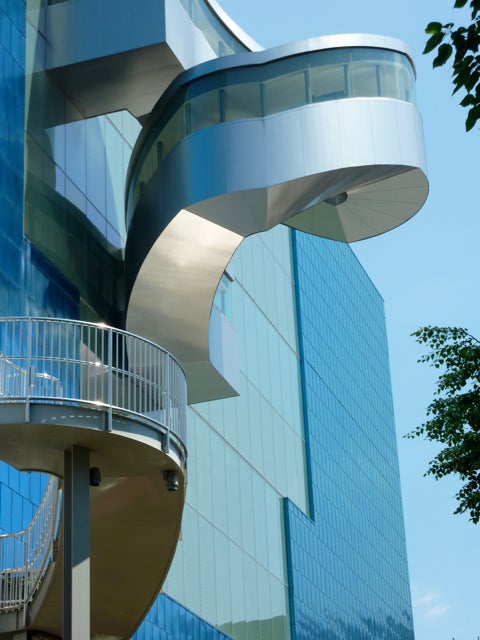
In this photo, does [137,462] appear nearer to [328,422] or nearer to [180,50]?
[180,50]

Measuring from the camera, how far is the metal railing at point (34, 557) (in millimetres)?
18000

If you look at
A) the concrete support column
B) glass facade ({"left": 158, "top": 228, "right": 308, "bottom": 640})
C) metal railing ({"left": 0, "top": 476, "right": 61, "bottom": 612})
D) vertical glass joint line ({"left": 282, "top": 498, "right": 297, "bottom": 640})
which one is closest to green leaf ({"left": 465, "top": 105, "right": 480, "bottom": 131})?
the concrete support column

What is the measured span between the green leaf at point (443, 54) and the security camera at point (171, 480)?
7.78 meters

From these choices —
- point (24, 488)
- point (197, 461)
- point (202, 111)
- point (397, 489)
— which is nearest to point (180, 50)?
point (202, 111)

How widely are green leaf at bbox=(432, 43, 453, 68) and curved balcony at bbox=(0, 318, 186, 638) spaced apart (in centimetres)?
669

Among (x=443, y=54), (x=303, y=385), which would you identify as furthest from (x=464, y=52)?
(x=303, y=385)

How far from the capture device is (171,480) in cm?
1697

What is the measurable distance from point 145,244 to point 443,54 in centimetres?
1314

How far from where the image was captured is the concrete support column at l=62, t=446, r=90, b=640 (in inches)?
625

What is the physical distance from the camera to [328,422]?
5056 cm

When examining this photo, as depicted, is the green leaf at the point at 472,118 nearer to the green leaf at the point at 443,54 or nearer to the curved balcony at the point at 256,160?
the green leaf at the point at 443,54

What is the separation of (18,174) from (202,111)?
3.26 meters

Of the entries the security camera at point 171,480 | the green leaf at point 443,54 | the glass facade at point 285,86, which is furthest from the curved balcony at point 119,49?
the green leaf at point 443,54

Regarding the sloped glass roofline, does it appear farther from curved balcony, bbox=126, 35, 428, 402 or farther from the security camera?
the security camera
